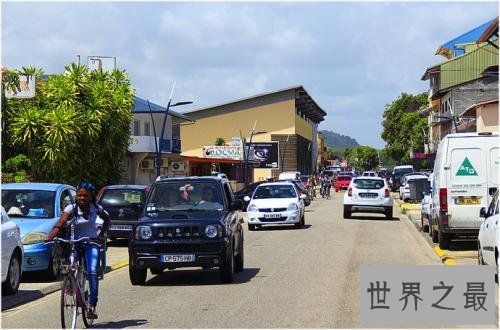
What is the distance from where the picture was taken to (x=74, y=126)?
3244 centimetres

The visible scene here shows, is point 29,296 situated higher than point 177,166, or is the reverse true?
point 177,166

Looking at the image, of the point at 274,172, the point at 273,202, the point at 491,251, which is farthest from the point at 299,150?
the point at 491,251

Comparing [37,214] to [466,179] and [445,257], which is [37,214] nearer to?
[445,257]

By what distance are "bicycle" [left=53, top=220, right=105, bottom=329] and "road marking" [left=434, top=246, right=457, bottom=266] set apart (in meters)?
8.81

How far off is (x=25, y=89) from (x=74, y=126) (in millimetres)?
4864

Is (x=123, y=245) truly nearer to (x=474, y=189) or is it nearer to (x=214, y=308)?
(x=474, y=189)

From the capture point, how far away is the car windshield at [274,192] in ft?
98.5

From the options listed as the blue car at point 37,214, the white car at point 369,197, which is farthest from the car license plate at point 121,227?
the white car at point 369,197

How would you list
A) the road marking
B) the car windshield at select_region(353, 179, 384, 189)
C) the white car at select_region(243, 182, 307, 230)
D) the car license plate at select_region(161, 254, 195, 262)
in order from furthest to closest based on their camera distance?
1. the car windshield at select_region(353, 179, 384, 189)
2. the white car at select_region(243, 182, 307, 230)
3. the road marking
4. the car license plate at select_region(161, 254, 195, 262)

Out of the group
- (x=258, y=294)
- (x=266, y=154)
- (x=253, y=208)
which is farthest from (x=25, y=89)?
(x=266, y=154)

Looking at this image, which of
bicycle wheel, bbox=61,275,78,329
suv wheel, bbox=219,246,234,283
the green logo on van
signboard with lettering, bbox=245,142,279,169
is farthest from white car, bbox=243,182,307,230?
signboard with lettering, bbox=245,142,279,169

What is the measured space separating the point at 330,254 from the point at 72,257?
10463 millimetres

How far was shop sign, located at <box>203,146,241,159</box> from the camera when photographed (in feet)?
254

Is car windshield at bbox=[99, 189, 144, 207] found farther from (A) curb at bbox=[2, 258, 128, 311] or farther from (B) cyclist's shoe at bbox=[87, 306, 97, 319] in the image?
(B) cyclist's shoe at bbox=[87, 306, 97, 319]
